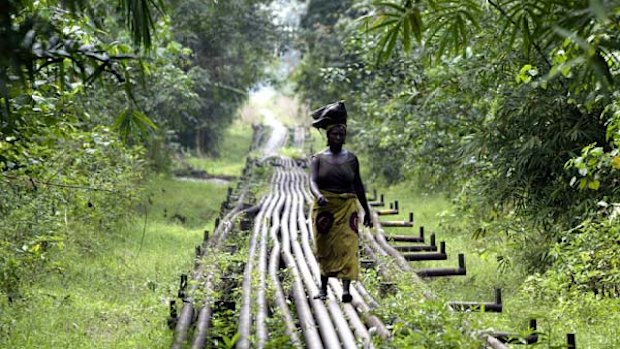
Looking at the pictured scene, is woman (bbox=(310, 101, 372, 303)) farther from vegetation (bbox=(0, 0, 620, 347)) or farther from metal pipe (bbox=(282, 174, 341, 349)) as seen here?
vegetation (bbox=(0, 0, 620, 347))

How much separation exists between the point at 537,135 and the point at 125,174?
722 cm

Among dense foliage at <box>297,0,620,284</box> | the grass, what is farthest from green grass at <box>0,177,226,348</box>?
dense foliage at <box>297,0,620,284</box>

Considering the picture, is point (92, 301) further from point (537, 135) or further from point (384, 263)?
point (537, 135)

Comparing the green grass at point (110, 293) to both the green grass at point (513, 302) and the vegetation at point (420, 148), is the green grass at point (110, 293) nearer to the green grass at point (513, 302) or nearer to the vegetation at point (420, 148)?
the vegetation at point (420, 148)

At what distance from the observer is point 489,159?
10.3m

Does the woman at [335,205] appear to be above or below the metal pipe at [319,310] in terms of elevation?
above

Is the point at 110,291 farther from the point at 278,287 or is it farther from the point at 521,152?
the point at 521,152

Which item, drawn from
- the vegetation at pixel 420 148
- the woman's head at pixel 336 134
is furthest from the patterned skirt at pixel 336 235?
the vegetation at pixel 420 148

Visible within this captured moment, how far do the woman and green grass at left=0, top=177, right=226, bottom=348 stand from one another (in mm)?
1508

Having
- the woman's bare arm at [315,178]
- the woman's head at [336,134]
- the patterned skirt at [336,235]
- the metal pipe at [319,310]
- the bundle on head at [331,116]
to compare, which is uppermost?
the bundle on head at [331,116]

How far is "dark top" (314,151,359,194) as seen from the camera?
7.40 meters

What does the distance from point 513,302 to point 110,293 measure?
4563 millimetres

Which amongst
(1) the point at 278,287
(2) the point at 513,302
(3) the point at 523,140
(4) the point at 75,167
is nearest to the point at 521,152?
(3) the point at 523,140

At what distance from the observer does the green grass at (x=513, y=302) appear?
690cm
